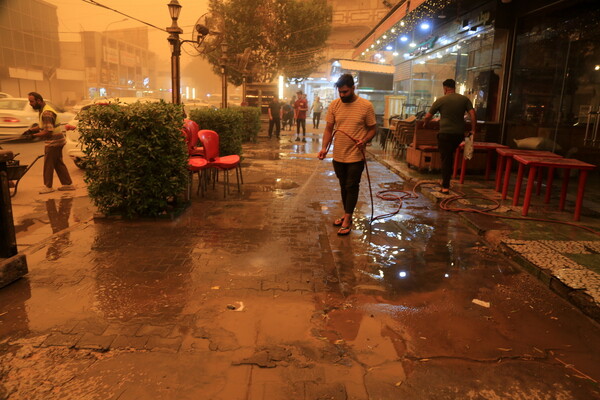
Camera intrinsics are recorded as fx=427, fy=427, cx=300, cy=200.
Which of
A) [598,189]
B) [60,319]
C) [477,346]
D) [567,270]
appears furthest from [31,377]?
[598,189]

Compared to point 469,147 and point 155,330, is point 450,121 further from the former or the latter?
point 155,330

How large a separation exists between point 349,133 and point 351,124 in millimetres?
120

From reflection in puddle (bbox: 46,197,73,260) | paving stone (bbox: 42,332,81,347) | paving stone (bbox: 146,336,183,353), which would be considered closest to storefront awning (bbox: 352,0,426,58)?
reflection in puddle (bbox: 46,197,73,260)

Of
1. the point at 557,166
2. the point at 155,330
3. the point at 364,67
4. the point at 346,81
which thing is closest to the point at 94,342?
the point at 155,330

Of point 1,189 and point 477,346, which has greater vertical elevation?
point 1,189

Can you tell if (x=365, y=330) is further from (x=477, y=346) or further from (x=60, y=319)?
(x=60, y=319)

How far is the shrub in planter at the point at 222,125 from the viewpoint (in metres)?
10.5

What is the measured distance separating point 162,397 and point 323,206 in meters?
5.08

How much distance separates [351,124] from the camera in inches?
221

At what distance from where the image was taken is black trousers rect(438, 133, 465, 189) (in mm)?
7746

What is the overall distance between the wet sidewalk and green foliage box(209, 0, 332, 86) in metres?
23.7

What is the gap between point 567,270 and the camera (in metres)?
4.24

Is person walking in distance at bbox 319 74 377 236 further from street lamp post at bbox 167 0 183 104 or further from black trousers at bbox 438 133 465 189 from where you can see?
street lamp post at bbox 167 0 183 104

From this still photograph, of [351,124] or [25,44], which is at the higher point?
[25,44]
